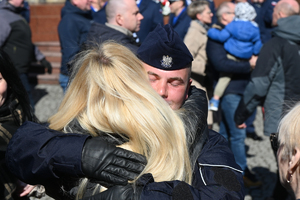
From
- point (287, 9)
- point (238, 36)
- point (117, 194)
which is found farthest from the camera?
point (238, 36)

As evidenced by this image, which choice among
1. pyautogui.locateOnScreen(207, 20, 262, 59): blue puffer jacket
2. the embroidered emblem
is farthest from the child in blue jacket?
the embroidered emblem

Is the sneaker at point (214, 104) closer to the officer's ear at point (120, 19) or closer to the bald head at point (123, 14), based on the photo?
the bald head at point (123, 14)

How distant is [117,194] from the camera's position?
1353 mm

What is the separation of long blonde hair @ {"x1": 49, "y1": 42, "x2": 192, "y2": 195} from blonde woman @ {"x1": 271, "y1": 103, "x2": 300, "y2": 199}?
0.51 metres

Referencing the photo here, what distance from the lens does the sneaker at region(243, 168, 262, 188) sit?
4.17 m

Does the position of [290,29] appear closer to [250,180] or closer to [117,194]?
[250,180]

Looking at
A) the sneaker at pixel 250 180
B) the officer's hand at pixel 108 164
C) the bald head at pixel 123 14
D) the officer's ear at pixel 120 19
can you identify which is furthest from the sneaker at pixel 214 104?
the officer's hand at pixel 108 164

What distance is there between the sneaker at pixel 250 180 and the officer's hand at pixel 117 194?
10.3 feet

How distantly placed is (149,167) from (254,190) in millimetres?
3043

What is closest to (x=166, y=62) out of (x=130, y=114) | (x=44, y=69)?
(x=130, y=114)

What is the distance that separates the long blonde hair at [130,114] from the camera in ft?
4.84

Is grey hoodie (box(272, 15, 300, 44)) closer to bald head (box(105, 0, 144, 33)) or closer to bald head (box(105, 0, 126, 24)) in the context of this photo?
bald head (box(105, 0, 144, 33))

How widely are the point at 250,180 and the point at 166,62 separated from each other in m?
2.88

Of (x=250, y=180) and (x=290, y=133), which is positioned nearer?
(x=290, y=133)
